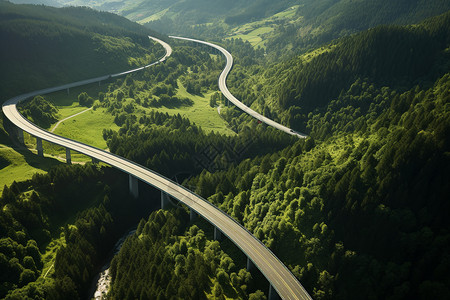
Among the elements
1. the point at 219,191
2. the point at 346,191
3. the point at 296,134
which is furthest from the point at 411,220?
the point at 296,134

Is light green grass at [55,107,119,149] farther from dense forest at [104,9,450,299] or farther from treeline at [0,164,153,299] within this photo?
dense forest at [104,9,450,299]

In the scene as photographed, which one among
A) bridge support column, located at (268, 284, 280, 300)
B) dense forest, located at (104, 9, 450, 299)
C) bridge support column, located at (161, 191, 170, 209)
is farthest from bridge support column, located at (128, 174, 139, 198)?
bridge support column, located at (268, 284, 280, 300)

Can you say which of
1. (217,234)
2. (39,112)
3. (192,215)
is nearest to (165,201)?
(192,215)

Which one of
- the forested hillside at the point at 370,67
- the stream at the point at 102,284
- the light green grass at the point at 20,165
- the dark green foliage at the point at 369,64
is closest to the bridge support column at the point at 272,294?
the stream at the point at 102,284

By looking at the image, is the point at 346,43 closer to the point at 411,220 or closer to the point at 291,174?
the point at 291,174

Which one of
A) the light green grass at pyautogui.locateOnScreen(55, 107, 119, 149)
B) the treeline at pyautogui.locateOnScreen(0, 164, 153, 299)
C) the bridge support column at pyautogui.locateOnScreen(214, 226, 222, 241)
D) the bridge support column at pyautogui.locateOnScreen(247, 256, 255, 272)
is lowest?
the light green grass at pyautogui.locateOnScreen(55, 107, 119, 149)

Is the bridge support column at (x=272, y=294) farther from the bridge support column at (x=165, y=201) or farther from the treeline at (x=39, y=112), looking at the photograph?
the treeline at (x=39, y=112)
